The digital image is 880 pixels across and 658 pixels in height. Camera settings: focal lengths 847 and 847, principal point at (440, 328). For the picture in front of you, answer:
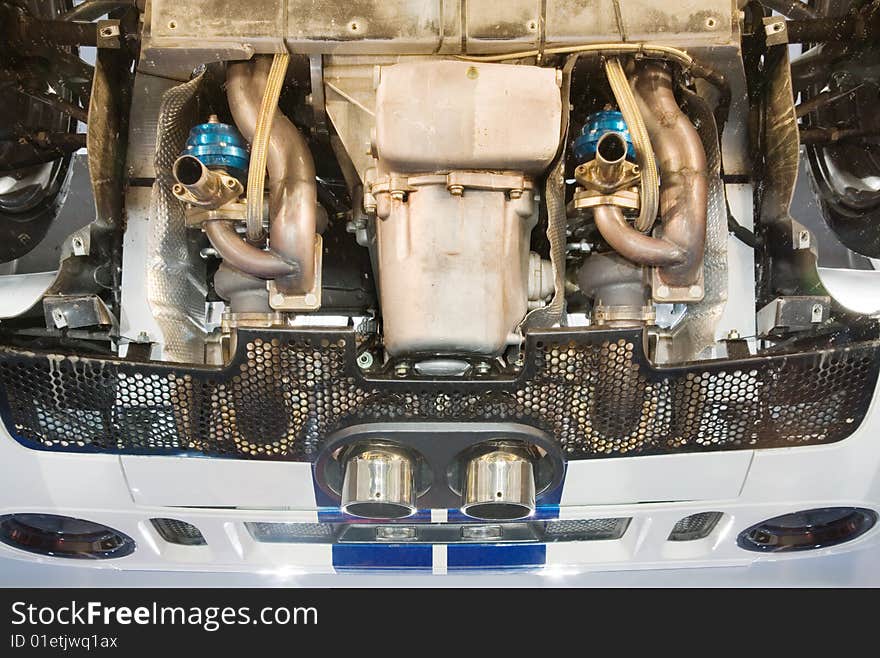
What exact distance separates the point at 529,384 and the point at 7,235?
1195mm

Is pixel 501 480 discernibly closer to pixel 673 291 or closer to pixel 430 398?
pixel 430 398

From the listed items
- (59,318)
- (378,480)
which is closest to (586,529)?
(378,480)

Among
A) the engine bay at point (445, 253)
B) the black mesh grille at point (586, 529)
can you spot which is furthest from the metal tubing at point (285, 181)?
the black mesh grille at point (586, 529)

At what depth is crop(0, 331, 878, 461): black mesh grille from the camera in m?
1.29

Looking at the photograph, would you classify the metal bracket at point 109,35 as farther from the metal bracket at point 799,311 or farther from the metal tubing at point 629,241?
the metal bracket at point 799,311

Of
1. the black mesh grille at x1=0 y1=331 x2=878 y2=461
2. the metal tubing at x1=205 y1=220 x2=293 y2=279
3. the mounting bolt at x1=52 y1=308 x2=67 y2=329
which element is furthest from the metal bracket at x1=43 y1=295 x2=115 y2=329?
the metal tubing at x1=205 y1=220 x2=293 y2=279

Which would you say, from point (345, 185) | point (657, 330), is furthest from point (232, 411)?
point (657, 330)

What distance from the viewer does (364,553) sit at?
174 cm

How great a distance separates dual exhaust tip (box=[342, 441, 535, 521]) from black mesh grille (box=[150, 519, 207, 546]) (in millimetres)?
512

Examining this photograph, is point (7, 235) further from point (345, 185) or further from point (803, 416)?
point (803, 416)

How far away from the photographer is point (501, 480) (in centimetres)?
133

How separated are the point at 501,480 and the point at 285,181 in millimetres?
597

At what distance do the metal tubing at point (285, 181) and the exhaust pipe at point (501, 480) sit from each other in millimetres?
411

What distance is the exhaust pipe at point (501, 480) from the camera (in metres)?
1.33
